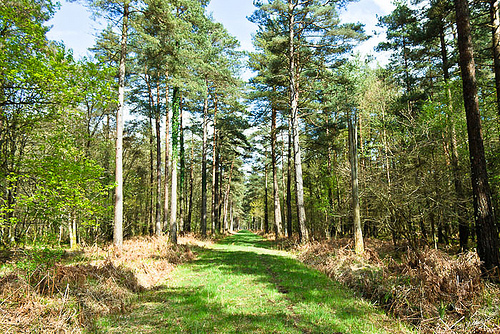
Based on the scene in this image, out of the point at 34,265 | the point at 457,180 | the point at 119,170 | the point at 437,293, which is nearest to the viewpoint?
the point at 437,293

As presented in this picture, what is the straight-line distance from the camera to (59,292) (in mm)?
5000

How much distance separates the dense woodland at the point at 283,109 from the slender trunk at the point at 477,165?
1.0 inches

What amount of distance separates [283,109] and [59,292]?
17.5m

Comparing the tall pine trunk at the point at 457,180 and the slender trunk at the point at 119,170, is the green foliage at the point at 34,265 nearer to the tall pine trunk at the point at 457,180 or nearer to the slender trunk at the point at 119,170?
the slender trunk at the point at 119,170

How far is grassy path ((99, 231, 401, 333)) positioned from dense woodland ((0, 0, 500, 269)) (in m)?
2.87

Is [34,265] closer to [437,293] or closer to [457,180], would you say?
[437,293]

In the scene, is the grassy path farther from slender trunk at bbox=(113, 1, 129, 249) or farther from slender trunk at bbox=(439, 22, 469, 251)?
slender trunk at bbox=(439, 22, 469, 251)

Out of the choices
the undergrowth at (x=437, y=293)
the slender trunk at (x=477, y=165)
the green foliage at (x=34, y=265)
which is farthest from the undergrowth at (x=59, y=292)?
the slender trunk at (x=477, y=165)

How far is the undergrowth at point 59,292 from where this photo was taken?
4012 mm

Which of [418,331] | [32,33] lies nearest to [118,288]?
[418,331]

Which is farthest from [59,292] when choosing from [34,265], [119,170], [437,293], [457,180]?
[457,180]

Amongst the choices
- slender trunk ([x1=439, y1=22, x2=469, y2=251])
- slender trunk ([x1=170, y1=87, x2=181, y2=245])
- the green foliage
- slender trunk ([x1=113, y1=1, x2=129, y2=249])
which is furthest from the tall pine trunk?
slender trunk ([x1=113, y1=1, x2=129, y2=249])

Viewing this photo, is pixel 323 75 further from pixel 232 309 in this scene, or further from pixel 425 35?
pixel 232 309

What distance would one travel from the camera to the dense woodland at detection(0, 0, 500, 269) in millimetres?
6910
